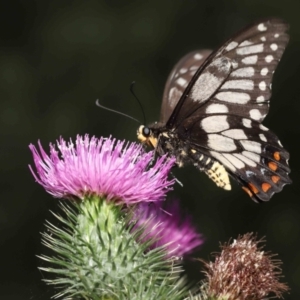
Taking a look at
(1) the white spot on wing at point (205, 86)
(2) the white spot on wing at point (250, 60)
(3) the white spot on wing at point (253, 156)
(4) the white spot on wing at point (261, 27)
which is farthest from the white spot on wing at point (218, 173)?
(4) the white spot on wing at point (261, 27)

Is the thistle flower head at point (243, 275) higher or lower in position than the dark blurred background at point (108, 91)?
higher

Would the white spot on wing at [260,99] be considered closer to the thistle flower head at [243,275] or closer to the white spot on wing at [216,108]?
the white spot on wing at [216,108]

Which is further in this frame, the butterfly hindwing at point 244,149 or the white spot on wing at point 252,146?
the white spot on wing at point 252,146

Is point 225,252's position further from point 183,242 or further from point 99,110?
point 99,110

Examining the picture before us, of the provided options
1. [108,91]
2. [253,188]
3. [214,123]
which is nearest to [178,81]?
[214,123]

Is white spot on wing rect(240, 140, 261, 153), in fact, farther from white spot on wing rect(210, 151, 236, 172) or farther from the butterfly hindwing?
white spot on wing rect(210, 151, 236, 172)

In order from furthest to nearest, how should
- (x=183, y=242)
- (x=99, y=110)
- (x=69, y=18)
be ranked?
1. (x=69, y=18)
2. (x=99, y=110)
3. (x=183, y=242)

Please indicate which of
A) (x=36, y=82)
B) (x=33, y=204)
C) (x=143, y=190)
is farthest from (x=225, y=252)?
(x=36, y=82)

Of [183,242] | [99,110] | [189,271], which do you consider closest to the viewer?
[183,242]
